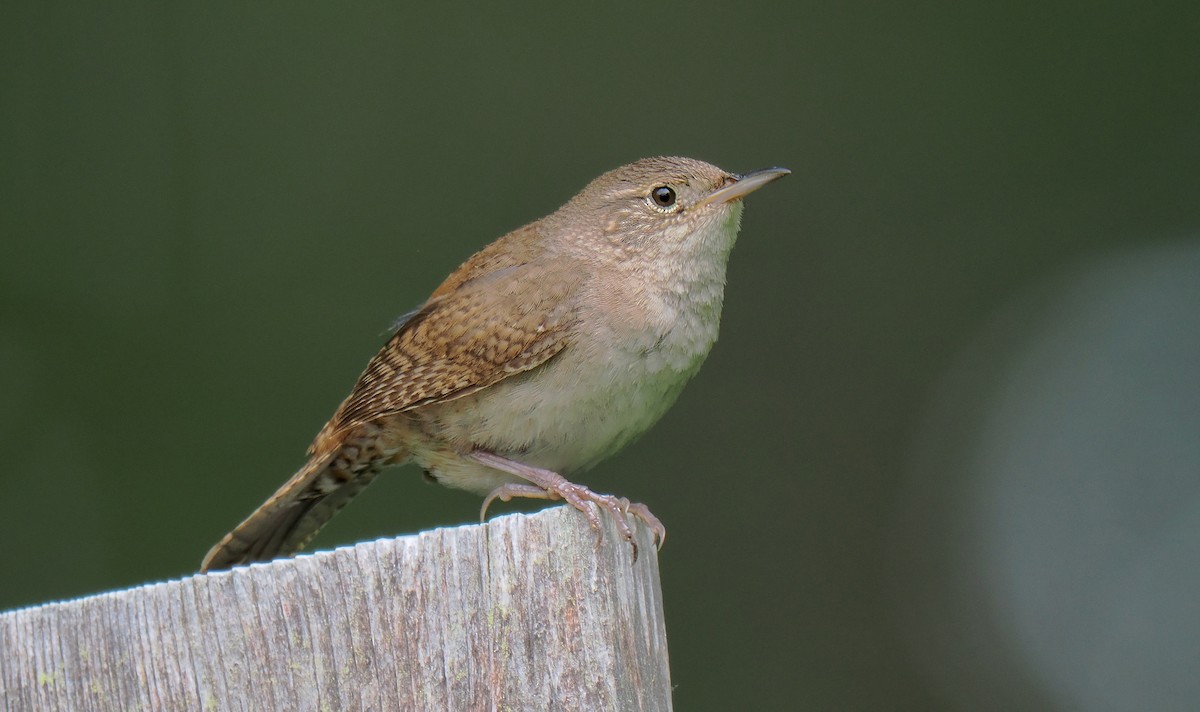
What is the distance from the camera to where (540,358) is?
3.26 metres

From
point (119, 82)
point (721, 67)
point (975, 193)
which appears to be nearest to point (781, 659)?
point (975, 193)

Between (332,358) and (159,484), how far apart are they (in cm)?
83

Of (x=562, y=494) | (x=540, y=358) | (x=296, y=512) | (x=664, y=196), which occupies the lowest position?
(x=296, y=512)

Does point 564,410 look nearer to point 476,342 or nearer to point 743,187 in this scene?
point 476,342

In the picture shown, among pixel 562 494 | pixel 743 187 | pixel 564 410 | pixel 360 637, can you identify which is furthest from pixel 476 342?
pixel 360 637

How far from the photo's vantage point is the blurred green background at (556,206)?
507 cm

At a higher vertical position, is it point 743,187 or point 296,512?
point 743,187

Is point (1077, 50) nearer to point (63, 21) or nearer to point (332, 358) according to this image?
point (332, 358)

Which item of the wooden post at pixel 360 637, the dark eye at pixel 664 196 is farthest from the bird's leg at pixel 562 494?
the dark eye at pixel 664 196

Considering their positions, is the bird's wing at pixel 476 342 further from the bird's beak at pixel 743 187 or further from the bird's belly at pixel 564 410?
the bird's beak at pixel 743 187

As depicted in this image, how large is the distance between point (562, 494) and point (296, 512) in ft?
3.83

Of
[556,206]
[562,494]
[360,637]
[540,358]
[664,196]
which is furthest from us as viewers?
[556,206]

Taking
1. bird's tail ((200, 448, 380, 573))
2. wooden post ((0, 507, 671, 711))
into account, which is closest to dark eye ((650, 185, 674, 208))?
bird's tail ((200, 448, 380, 573))

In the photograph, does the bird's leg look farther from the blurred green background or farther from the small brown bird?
the blurred green background
